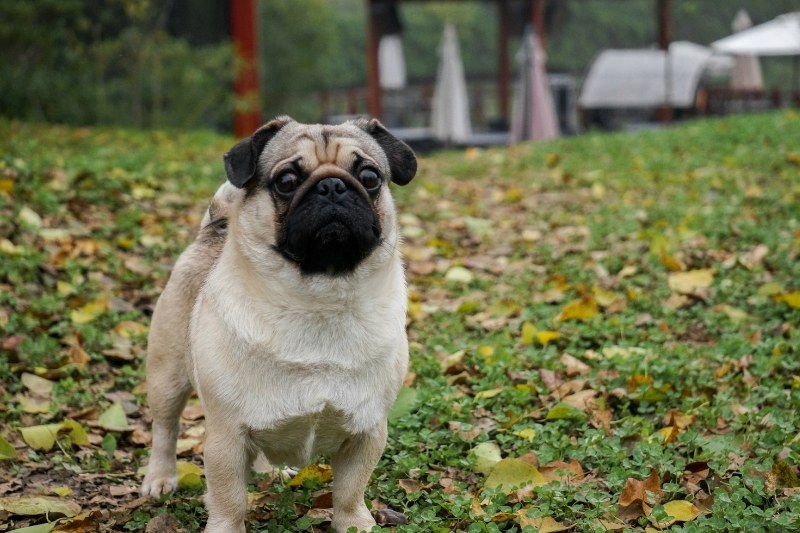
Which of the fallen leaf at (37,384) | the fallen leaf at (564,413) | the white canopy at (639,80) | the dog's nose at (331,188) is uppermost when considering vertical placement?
the white canopy at (639,80)

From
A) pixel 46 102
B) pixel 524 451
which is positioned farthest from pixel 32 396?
pixel 46 102

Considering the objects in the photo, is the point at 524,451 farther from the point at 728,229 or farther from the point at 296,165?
the point at 728,229

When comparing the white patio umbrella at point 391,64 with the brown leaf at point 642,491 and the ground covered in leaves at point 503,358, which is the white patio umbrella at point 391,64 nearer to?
the ground covered in leaves at point 503,358

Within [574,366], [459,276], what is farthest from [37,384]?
[459,276]

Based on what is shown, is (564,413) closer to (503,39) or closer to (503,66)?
(503,39)

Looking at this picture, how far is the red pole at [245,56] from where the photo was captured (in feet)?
51.6

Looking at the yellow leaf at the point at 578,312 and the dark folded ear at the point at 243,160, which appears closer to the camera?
the dark folded ear at the point at 243,160

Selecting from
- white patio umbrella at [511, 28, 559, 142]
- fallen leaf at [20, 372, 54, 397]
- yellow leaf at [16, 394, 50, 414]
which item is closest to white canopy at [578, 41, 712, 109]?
white patio umbrella at [511, 28, 559, 142]

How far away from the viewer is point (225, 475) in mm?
3152

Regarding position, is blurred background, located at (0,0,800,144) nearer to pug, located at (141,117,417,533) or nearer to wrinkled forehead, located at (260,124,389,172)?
wrinkled forehead, located at (260,124,389,172)

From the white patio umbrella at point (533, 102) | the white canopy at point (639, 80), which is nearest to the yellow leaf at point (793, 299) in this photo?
the white patio umbrella at point (533, 102)

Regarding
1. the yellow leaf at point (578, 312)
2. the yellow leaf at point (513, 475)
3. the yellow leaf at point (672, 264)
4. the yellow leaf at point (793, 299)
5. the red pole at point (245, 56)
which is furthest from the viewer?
the red pole at point (245, 56)

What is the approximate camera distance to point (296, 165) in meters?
3.23

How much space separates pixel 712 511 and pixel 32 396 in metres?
2.99
